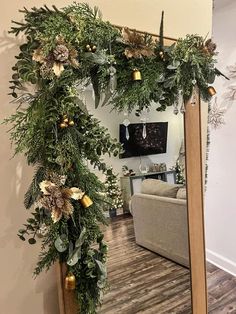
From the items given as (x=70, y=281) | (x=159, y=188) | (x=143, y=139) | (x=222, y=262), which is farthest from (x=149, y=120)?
(x=222, y=262)

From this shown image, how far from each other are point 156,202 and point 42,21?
38.1 inches

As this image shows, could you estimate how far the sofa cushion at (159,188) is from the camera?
137cm

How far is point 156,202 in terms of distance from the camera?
146cm

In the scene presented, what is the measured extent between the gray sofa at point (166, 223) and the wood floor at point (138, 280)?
1.9 inches

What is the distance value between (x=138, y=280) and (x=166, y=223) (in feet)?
1.03

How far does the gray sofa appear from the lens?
4.68 feet

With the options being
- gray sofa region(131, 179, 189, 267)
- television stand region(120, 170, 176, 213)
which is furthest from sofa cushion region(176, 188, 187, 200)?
television stand region(120, 170, 176, 213)

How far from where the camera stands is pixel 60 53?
34.4 inches

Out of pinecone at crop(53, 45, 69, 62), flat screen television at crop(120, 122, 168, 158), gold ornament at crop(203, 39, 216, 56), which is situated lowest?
flat screen television at crop(120, 122, 168, 158)

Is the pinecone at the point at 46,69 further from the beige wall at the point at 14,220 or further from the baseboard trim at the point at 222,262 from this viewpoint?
the baseboard trim at the point at 222,262

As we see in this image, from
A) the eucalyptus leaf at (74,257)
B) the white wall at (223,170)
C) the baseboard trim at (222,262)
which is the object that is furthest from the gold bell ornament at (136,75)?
the baseboard trim at (222,262)

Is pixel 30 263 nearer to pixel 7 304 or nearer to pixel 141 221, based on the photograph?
pixel 7 304

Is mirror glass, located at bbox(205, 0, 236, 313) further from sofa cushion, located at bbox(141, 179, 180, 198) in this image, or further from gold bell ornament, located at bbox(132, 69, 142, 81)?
gold bell ornament, located at bbox(132, 69, 142, 81)

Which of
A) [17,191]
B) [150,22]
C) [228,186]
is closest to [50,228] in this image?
Result: [17,191]
